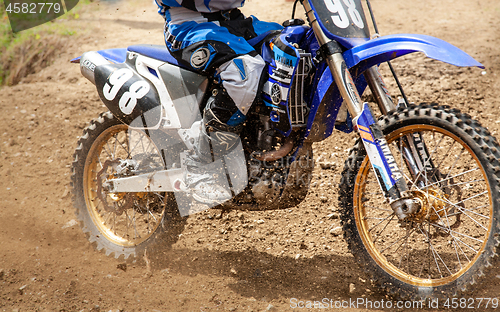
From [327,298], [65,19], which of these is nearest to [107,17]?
[65,19]

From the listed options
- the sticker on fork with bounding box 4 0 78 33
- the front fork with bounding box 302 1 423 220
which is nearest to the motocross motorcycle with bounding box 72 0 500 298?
the front fork with bounding box 302 1 423 220

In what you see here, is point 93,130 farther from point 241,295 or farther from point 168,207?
point 241,295

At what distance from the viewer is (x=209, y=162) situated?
290 cm

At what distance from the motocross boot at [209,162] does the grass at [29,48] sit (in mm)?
5188

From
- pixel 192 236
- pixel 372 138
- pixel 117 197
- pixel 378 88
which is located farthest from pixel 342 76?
pixel 117 197

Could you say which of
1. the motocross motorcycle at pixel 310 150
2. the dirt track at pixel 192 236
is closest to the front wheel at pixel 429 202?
the motocross motorcycle at pixel 310 150

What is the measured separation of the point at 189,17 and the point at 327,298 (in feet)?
6.65

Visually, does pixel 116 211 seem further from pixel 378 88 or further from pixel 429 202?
pixel 429 202

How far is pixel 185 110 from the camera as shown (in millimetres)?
2945

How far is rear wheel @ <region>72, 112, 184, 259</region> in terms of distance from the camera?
328 cm

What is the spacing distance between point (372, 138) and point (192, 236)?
74.2 inches

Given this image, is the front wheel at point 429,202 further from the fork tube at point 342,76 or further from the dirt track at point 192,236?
the dirt track at point 192,236

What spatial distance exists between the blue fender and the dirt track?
1384mm

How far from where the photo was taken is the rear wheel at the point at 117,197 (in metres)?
3.28
